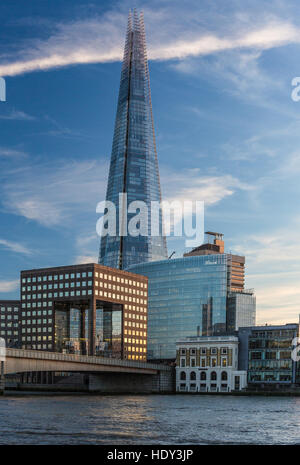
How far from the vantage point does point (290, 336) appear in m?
197

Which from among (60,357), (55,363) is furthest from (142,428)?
(60,357)

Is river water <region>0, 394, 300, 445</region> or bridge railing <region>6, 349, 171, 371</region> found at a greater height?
river water <region>0, 394, 300, 445</region>

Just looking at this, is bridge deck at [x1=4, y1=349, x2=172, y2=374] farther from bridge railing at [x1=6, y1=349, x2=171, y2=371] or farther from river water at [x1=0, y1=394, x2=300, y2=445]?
river water at [x1=0, y1=394, x2=300, y2=445]

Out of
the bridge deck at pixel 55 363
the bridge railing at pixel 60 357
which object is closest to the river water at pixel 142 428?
the bridge railing at pixel 60 357

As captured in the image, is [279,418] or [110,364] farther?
[110,364]

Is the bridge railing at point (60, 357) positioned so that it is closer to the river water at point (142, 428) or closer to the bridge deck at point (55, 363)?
the bridge deck at point (55, 363)

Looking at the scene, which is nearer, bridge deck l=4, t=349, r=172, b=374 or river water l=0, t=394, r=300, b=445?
river water l=0, t=394, r=300, b=445

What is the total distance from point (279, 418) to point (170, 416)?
13.5 metres

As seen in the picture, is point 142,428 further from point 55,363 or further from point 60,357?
point 60,357

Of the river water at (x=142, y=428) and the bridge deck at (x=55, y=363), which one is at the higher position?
the river water at (x=142, y=428)

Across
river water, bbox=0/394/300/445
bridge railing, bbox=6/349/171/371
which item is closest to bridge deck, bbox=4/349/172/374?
bridge railing, bbox=6/349/171/371
